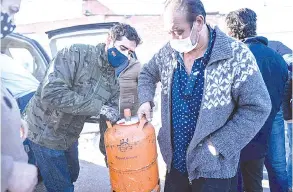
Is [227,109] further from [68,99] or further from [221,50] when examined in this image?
[68,99]

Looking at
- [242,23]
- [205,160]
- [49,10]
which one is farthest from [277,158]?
[49,10]

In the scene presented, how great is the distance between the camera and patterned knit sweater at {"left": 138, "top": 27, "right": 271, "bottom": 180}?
1.70m

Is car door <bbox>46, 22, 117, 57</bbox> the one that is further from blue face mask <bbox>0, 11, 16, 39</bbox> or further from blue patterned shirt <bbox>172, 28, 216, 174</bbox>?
blue face mask <bbox>0, 11, 16, 39</bbox>

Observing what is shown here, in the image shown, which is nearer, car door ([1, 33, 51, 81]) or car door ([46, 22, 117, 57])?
car door ([46, 22, 117, 57])

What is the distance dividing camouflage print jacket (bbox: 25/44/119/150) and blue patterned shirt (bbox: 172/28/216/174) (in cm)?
57

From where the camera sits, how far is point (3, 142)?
46.1 inches

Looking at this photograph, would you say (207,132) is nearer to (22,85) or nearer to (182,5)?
(182,5)

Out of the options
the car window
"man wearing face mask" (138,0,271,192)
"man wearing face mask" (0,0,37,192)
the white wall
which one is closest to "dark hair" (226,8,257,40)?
"man wearing face mask" (138,0,271,192)

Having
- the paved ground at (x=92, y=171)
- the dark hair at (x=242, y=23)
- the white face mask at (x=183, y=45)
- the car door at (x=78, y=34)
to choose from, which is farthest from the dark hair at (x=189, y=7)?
the paved ground at (x=92, y=171)

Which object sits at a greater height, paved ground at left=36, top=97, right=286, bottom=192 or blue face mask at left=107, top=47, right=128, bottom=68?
blue face mask at left=107, top=47, right=128, bottom=68

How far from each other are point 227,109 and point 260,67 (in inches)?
37.1

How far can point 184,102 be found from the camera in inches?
73.6

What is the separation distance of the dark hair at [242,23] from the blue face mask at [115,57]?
103 cm

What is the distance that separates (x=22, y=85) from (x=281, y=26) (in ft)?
26.2
